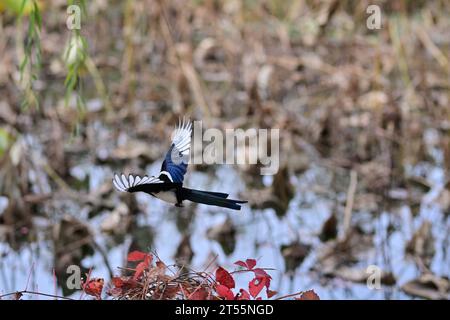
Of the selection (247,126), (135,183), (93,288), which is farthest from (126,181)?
(247,126)

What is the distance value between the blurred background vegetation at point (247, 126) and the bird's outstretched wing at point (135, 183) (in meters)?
0.48

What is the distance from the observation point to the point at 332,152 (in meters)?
2.87

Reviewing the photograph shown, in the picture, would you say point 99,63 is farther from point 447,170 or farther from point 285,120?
point 447,170

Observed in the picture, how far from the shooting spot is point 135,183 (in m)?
0.73

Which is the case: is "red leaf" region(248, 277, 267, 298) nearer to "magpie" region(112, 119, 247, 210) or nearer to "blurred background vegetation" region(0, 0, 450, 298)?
"magpie" region(112, 119, 247, 210)

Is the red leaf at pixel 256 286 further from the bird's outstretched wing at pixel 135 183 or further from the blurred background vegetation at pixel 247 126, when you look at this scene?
the blurred background vegetation at pixel 247 126

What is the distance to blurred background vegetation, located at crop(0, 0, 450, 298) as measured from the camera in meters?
2.05

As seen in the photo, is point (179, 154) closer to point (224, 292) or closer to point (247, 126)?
point (224, 292)

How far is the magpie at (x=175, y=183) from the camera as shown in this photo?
0.72 meters

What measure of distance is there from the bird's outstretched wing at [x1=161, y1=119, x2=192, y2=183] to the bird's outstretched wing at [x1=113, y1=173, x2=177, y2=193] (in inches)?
1.4

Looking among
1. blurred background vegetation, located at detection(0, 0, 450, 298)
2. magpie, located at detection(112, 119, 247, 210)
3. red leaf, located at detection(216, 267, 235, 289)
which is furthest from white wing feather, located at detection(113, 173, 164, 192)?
blurred background vegetation, located at detection(0, 0, 450, 298)

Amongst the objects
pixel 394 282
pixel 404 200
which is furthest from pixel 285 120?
pixel 394 282

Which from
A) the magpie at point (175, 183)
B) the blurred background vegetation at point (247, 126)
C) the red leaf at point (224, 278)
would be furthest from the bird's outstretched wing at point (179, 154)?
the blurred background vegetation at point (247, 126)

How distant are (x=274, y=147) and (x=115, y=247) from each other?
2.74ft
